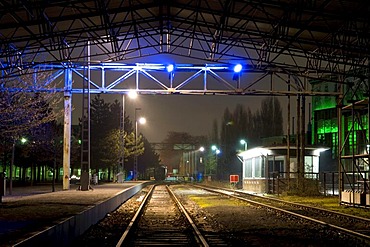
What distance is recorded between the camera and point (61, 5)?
22.0 metres

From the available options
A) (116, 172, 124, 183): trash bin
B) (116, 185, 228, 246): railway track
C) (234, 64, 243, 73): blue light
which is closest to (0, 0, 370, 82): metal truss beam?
(234, 64, 243, 73): blue light

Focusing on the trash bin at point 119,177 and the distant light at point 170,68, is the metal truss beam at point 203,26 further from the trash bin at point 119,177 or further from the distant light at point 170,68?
the trash bin at point 119,177

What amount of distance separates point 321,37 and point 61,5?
13.6 meters

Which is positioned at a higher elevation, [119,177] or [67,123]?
[67,123]

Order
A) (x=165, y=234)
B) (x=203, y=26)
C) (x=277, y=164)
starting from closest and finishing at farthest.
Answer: (x=165, y=234), (x=203, y=26), (x=277, y=164)

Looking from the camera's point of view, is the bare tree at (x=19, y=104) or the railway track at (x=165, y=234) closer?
the railway track at (x=165, y=234)

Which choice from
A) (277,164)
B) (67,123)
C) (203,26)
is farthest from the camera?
(277,164)

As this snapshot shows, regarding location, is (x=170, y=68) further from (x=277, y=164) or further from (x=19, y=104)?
(x=277, y=164)

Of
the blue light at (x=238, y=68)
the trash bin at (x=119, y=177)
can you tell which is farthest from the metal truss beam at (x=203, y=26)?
the trash bin at (x=119, y=177)

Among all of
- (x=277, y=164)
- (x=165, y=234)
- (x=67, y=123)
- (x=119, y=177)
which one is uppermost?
(x=67, y=123)

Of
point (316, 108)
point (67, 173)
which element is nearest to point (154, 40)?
point (67, 173)

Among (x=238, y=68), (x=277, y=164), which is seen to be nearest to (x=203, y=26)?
(x=238, y=68)

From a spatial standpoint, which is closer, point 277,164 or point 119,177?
point 277,164

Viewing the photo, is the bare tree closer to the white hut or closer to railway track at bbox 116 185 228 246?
railway track at bbox 116 185 228 246
